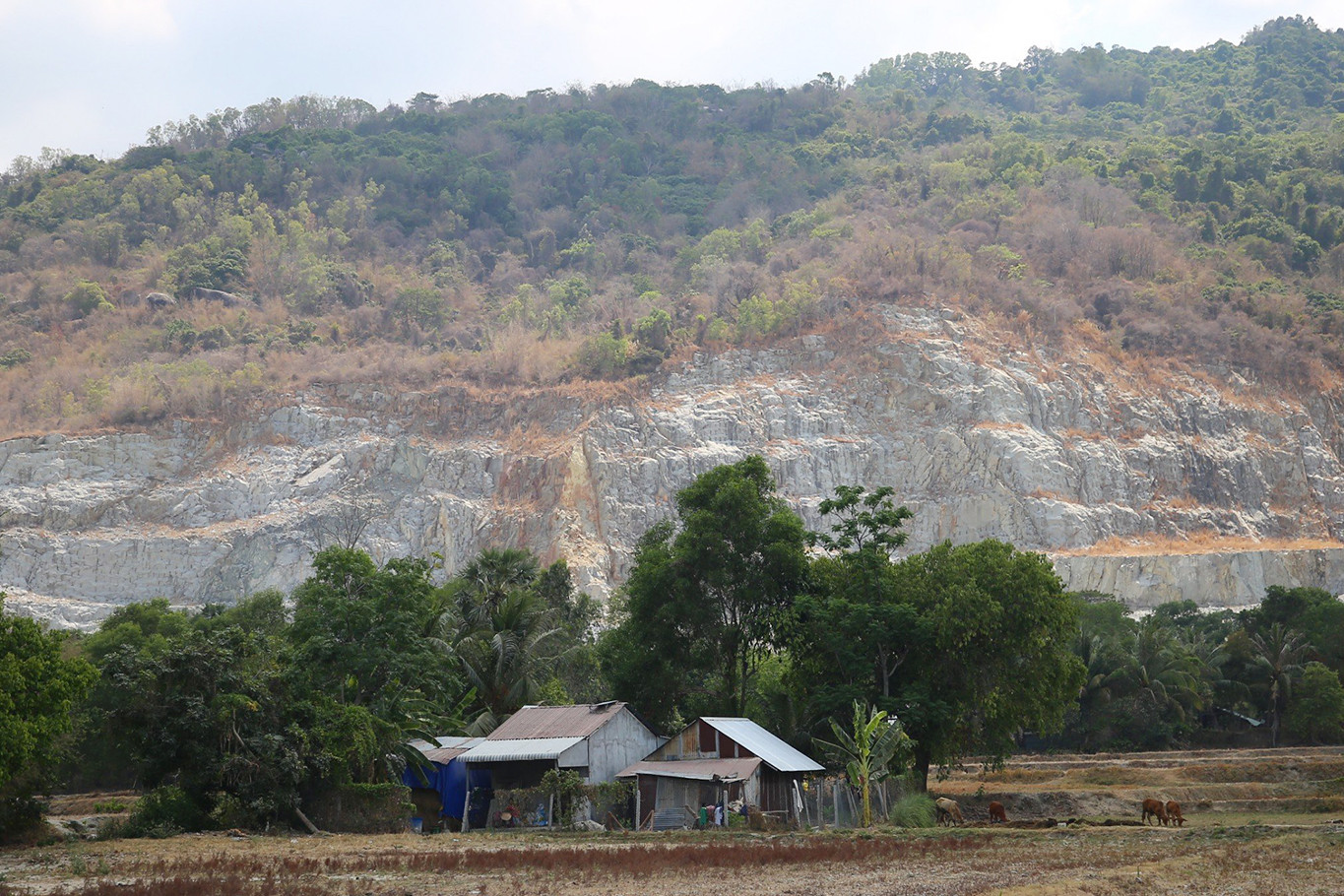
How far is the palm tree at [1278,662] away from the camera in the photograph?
50.0m

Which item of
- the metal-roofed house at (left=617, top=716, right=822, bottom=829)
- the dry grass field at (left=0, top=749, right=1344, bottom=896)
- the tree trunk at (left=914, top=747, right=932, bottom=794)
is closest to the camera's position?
the dry grass field at (left=0, top=749, right=1344, bottom=896)

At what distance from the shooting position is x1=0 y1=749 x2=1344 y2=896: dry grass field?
1684 centimetres

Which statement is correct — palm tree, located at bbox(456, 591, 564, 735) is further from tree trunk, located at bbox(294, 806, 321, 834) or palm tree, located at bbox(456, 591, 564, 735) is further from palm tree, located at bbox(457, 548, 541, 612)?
tree trunk, located at bbox(294, 806, 321, 834)

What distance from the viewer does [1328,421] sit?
261ft

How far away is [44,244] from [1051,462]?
82.1 m

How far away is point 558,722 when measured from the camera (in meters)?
32.3

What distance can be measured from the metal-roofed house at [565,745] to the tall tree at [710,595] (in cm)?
469

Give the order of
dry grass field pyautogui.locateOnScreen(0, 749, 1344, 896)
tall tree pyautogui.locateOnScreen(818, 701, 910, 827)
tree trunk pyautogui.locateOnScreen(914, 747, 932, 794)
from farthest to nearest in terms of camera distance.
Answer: tree trunk pyautogui.locateOnScreen(914, 747, 932, 794) → tall tree pyautogui.locateOnScreen(818, 701, 910, 827) → dry grass field pyautogui.locateOnScreen(0, 749, 1344, 896)

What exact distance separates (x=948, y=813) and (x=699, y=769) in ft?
21.2

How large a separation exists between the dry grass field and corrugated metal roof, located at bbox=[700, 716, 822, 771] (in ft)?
10.2

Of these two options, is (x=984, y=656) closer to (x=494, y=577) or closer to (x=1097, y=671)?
(x=494, y=577)

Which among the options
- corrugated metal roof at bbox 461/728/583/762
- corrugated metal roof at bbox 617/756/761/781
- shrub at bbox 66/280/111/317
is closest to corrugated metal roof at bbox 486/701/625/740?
corrugated metal roof at bbox 461/728/583/762

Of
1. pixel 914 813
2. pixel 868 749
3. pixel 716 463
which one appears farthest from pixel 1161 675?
pixel 716 463

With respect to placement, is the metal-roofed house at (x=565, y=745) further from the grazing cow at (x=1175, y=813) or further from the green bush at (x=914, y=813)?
the grazing cow at (x=1175, y=813)
